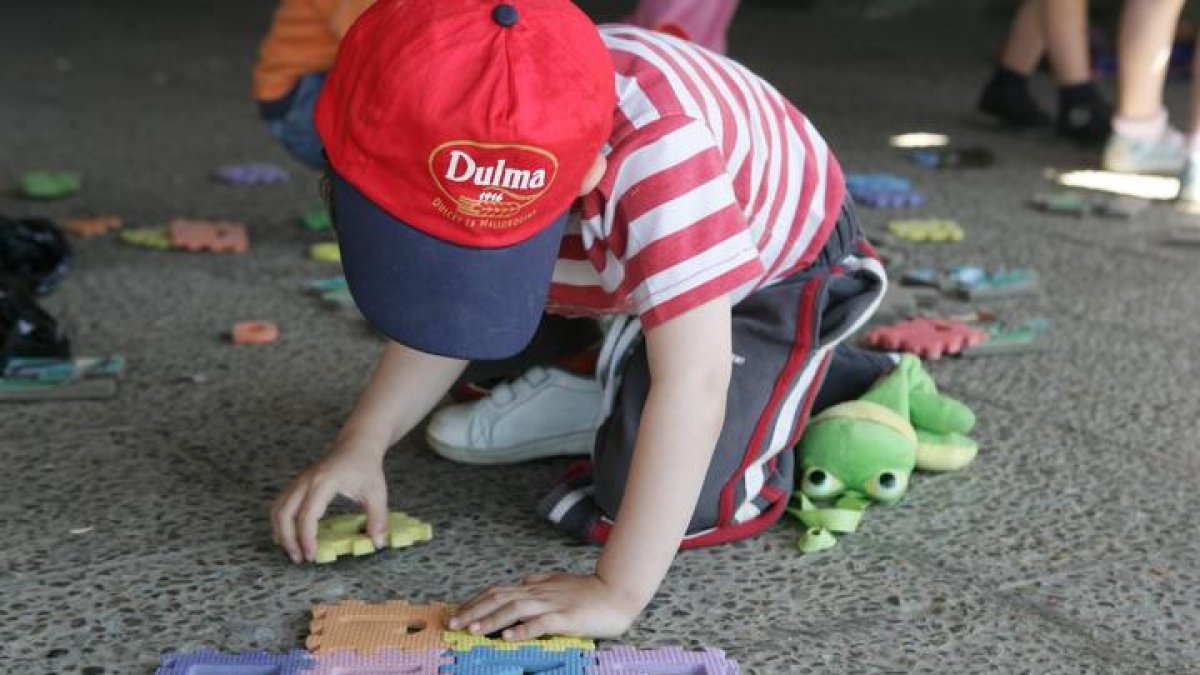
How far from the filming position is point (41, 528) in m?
1.35

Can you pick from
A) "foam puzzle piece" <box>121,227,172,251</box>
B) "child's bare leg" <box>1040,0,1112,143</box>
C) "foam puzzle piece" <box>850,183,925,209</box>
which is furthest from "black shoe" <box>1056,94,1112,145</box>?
"foam puzzle piece" <box>121,227,172,251</box>

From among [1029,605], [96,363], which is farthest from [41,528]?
[1029,605]

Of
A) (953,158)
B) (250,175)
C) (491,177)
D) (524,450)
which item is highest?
(491,177)

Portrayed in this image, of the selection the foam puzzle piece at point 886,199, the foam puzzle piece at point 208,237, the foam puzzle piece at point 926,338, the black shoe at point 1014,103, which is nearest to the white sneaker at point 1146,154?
the black shoe at point 1014,103

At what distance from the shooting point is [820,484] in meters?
1.46

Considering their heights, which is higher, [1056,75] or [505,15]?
[505,15]

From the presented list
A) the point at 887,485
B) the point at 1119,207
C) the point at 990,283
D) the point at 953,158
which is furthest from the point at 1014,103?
the point at 887,485

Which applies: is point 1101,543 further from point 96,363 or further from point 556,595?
point 96,363

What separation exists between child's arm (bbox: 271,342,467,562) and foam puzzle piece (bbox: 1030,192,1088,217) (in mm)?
1543

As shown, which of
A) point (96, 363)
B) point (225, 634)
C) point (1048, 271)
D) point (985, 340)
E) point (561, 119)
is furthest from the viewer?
point (1048, 271)

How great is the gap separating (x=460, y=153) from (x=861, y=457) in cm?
60

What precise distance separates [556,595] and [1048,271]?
4.45ft

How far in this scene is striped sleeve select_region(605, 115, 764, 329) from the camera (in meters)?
1.15

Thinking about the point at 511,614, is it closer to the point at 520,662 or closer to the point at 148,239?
the point at 520,662
